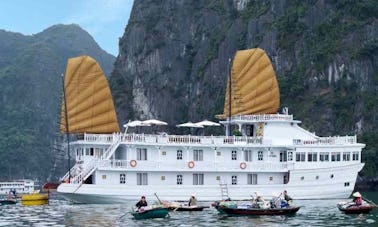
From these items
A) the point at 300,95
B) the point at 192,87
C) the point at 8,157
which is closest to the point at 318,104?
the point at 300,95

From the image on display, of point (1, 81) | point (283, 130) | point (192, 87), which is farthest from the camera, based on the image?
point (1, 81)

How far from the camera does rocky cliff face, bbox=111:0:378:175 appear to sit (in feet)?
269

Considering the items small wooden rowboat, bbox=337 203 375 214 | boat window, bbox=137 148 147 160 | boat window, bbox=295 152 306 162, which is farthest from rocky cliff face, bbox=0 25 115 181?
small wooden rowboat, bbox=337 203 375 214

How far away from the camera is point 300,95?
285ft

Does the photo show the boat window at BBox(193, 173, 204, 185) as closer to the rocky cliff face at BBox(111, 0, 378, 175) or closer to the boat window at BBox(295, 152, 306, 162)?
the boat window at BBox(295, 152, 306, 162)

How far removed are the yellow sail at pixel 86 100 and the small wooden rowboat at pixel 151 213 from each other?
1252 cm

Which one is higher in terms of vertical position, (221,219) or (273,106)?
(273,106)

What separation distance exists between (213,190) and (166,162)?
3212 millimetres

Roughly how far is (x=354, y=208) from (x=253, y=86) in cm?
1558

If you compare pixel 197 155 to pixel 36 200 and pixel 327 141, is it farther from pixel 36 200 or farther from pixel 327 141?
pixel 36 200

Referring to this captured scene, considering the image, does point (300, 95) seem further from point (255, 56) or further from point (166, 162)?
point (166, 162)

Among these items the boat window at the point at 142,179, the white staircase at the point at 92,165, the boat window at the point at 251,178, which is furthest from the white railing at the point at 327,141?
the white staircase at the point at 92,165

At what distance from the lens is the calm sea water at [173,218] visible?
103 feet

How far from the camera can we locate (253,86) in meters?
49.1
